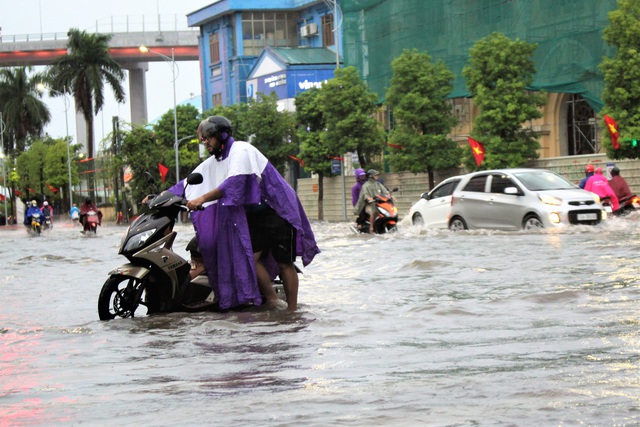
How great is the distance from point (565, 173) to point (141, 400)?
37.0m

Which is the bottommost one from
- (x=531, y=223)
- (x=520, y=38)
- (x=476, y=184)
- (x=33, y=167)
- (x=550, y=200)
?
(x=531, y=223)

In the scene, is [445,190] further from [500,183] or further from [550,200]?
[550,200]

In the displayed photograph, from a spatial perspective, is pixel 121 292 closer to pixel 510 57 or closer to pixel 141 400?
pixel 141 400

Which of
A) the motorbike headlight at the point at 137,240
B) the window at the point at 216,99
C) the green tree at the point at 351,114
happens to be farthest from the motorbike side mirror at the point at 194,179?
the window at the point at 216,99

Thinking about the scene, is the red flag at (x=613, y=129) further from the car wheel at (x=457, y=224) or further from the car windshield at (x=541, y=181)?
the car windshield at (x=541, y=181)

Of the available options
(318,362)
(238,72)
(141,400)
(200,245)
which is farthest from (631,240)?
(238,72)

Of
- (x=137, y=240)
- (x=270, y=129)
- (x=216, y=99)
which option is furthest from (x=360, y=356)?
(x=216, y=99)

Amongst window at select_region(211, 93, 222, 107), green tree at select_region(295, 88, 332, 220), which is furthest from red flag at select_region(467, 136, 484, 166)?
window at select_region(211, 93, 222, 107)

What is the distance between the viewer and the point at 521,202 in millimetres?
21109

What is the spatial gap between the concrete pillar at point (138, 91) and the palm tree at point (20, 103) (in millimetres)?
8527

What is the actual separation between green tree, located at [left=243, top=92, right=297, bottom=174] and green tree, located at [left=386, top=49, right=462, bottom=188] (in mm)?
18816

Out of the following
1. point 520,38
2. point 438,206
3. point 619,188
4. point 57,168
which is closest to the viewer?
point 438,206

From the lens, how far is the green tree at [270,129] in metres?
66.5

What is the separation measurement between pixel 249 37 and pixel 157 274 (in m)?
83.6
